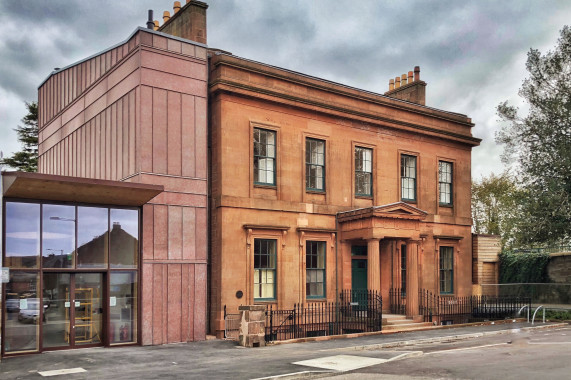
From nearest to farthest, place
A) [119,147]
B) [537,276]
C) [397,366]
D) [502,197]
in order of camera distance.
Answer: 1. [397,366]
2. [119,147]
3. [537,276]
4. [502,197]

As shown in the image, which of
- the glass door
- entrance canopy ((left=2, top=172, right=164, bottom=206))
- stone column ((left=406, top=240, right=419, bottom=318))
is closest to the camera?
entrance canopy ((left=2, top=172, right=164, bottom=206))

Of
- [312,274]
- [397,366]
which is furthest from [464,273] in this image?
[397,366]

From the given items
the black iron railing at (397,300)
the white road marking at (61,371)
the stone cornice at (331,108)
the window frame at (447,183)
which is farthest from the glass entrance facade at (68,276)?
the window frame at (447,183)

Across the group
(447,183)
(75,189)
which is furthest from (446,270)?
(75,189)

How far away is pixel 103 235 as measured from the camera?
18.8 meters

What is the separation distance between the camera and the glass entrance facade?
17.2 meters

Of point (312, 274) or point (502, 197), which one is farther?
point (502, 197)

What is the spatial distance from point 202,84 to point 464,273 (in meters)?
15.8

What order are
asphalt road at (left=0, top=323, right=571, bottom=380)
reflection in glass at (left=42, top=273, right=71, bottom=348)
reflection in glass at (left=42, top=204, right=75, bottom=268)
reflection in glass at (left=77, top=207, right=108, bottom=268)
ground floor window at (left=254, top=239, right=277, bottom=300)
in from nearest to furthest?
asphalt road at (left=0, top=323, right=571, bottom=380)
reflection in glass at (left=42, top=273, right=71, bottom=348)
reflection in glass at (left=42, top=204, right=75, bottom=268)
reflection in glass at (left=77, top=207, right=108, bottom=268)
ground floor window at (left=254, top=239, right=277, bottom=300)

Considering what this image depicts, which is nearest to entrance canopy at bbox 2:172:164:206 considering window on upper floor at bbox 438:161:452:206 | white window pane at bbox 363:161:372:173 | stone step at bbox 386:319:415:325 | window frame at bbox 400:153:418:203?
white window pane at bbox 363:161:372:173

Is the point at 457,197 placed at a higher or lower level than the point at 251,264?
higher

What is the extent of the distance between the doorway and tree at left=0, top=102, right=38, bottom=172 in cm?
3518

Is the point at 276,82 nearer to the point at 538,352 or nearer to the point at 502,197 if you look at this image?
the point at 538,352

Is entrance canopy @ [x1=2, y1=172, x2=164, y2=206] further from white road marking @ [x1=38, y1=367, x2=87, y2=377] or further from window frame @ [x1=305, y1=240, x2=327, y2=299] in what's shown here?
window frame @ [x1=305, y1=240, x2=327, y2=299]
